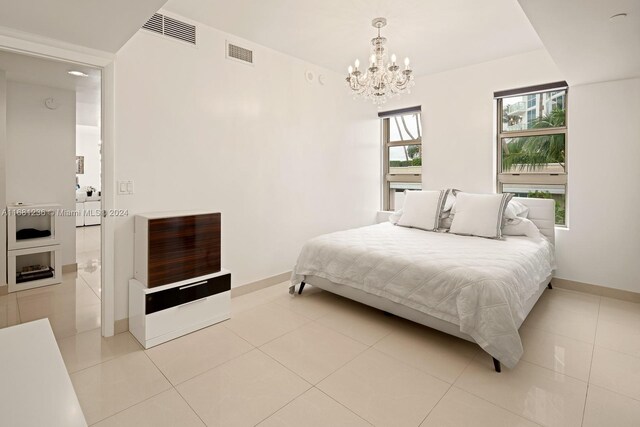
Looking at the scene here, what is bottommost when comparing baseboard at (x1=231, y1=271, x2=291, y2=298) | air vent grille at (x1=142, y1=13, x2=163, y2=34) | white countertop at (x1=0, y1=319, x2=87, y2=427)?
baseboard at (x1=231, y1=271, x2=291, y2=298)

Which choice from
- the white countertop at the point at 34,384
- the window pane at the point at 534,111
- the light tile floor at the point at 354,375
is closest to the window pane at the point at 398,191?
the window pane at the point at 534,111

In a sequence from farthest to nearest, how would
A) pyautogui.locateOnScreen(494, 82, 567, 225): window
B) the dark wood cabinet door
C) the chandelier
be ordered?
pyautogui.locateOnScreen(494, 82, 567, 225): window → the chandelier → the dark wood cabinet door

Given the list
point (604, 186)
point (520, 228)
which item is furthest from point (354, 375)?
point (604, 186)

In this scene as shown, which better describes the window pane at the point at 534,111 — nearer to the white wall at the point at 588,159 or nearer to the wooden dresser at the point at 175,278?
the white wall at the point at 588,159

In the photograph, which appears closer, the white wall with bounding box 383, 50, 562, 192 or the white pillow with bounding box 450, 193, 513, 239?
the white pillow with bounding box 450, 193, 513, 239

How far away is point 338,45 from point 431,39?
99 cm

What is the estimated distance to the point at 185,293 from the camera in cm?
260

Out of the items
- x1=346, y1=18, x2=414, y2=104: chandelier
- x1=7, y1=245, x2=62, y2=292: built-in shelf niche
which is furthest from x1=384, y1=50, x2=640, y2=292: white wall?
x1=7, y1=245, x2=62, y2=292: built-in shelf niche

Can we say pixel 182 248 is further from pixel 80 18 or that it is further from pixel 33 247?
pixel 33 247

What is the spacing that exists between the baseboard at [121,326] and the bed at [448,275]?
5.09ft

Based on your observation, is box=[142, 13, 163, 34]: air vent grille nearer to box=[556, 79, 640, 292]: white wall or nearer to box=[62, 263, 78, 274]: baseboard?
box=[62, 263, 78, 274]: baseboard

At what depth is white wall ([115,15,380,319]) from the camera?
2688 mm

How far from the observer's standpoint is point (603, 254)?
3404 mm

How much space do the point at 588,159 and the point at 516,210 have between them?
87 cm
